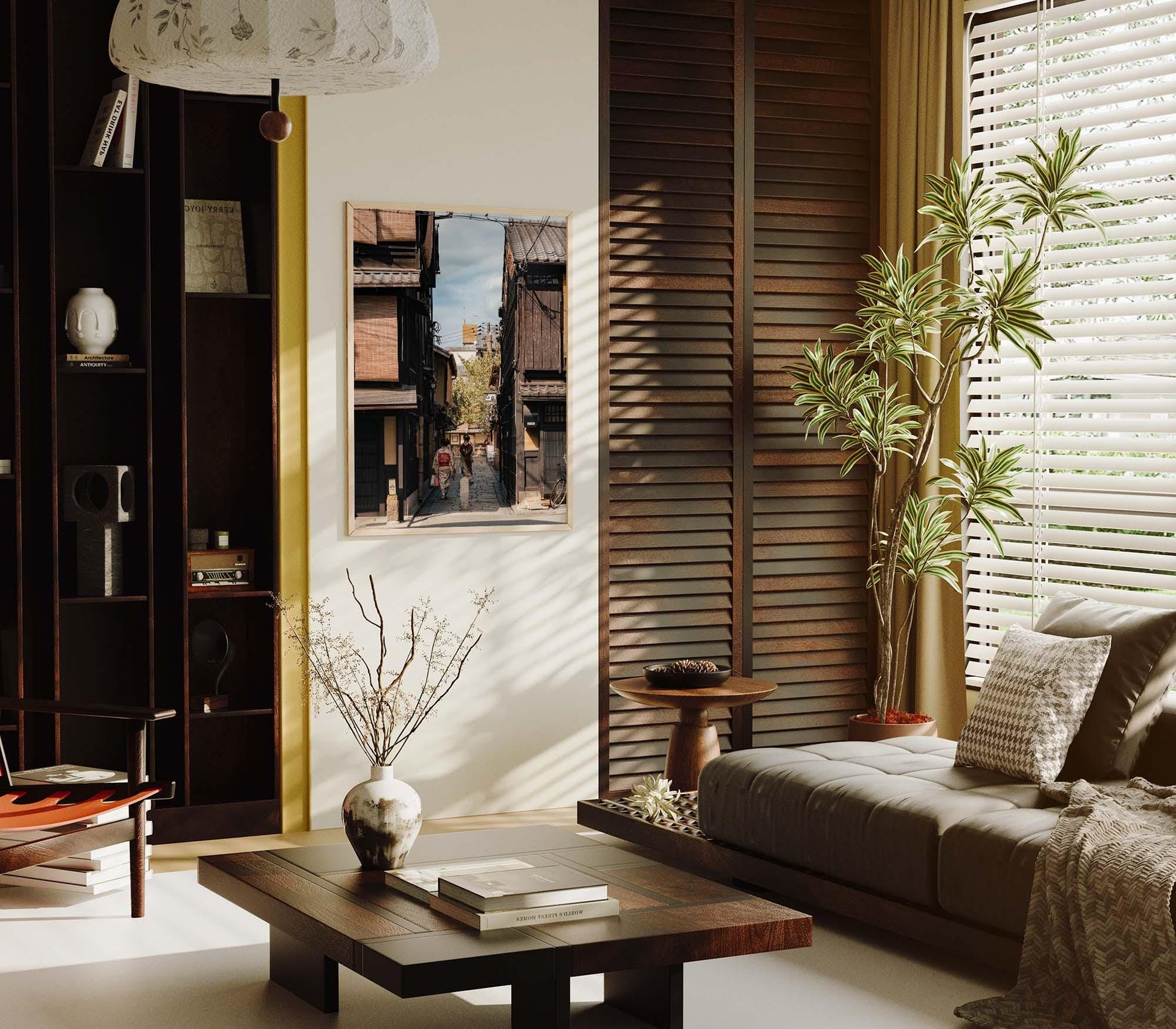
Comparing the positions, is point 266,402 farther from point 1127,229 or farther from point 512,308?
point 1127,229

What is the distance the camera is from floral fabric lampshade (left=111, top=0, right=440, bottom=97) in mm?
2684

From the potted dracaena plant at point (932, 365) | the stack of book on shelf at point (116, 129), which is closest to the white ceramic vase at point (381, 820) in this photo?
the potted dracaena plant at point (932, 365)

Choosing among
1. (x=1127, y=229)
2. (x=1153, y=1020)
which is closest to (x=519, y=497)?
(x=1127, y=229)

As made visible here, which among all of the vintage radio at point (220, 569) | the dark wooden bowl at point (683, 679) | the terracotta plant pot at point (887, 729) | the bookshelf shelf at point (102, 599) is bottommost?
the terracotta plant pot at point (887, 729)

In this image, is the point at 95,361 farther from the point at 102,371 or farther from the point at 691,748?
the point at 691,748

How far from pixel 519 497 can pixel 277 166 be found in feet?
4.74

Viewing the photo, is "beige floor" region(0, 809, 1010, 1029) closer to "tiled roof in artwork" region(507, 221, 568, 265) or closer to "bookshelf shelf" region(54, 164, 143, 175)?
"bookshelf shelf" region(54, 164, 143, 175)

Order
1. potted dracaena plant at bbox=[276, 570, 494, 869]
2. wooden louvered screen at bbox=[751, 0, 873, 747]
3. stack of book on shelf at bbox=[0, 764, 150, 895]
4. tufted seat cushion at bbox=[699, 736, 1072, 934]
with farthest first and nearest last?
wooden louvered screen at bbox=[751, 0, 873, 747] < potted dracaena plant at bbox=[276, 570, 494, 869] < stack of book on shelf at bbox=[0, 764, 150, 895] < tufted seat cushion at bbox=[699, 736, 1072, 934]

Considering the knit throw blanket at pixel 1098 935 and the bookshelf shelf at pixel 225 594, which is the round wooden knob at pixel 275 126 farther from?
the bookshelf shelf at pixel 225 594

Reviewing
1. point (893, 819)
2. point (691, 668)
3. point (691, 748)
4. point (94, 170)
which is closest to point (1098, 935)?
point (893, 819)

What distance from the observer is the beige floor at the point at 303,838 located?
4.86 meters

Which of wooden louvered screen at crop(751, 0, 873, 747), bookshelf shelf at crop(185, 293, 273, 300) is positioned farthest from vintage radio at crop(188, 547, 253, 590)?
wooden louvered screen at crop(751, 0, 873, 747)

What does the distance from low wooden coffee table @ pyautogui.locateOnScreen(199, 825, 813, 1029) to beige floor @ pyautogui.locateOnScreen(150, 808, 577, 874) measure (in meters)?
1.08

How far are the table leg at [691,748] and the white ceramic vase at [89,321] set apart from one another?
2.29m
